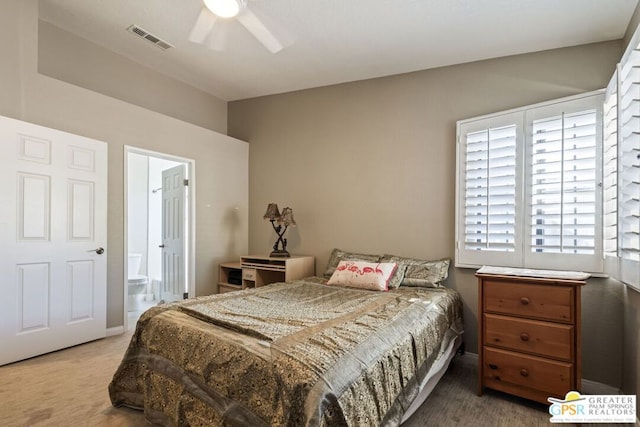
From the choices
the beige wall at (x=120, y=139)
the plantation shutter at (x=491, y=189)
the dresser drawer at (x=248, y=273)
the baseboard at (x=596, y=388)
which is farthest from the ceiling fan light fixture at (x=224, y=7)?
the baseboard at (x=596, y=388)

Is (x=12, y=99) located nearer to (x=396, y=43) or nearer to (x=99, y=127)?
(x=99, y=127)

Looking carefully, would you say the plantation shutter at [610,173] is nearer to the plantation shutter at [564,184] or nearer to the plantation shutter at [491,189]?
the plantation shutter at [564,184]

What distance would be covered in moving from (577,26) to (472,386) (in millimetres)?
2732

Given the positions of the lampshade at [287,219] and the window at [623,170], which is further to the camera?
the lampshade at [287,219]

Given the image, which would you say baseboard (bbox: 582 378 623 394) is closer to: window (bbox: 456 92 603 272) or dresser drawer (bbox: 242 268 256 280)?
window (bbox: 456 92 603 272)

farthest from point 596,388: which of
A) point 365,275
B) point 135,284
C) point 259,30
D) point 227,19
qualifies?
point 135,284

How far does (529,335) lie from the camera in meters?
2.14

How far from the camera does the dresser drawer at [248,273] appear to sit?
12.4 feet

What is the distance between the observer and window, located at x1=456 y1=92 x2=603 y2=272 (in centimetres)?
238

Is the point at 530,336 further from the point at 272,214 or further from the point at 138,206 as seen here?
the point at 138,206

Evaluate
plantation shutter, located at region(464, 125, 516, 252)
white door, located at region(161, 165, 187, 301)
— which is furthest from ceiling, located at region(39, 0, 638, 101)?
white door, located at region(161, 165, 187, 301)

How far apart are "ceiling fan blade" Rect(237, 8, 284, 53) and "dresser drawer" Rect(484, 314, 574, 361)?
2774 millimetres

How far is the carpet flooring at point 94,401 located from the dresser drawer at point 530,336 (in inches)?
14.9

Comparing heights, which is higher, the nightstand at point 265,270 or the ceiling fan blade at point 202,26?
the ceiling fan blade at point 202,26
